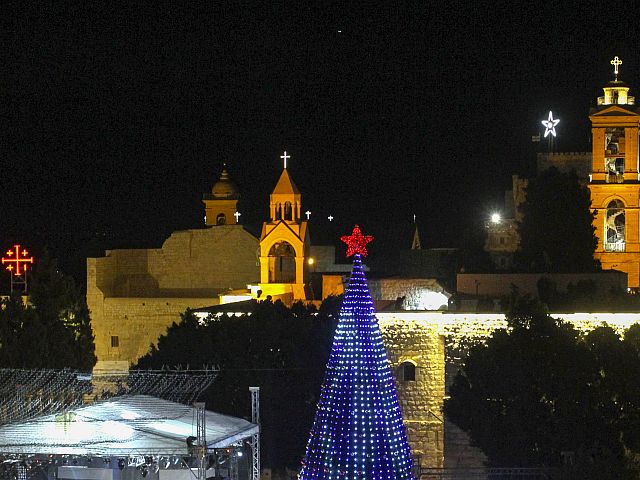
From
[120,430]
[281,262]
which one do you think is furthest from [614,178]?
[120,430]

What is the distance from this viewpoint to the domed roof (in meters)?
70.8

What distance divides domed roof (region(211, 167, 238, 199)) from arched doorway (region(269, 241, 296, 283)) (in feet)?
35.8

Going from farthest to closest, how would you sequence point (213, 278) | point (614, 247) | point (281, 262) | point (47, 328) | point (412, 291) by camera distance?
point (213, 278) → point (281, 262) → point (614, 247) → point (412, 291) → point (47, 328)

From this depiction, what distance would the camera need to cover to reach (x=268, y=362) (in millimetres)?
41531

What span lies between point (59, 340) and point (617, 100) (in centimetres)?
1965

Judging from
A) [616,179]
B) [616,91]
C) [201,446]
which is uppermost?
[616,91]

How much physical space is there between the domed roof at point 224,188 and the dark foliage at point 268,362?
25548 mm

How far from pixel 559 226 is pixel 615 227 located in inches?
179

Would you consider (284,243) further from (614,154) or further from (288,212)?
(614,154)

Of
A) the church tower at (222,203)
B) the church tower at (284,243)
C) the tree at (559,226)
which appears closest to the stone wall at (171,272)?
the church tower at (284,243)

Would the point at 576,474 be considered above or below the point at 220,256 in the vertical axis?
below

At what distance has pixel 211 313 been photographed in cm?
4681

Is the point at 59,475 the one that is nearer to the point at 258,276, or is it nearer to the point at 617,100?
the point at 617,100

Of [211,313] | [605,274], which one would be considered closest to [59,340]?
[211,313]
